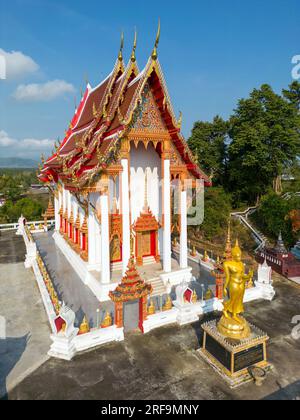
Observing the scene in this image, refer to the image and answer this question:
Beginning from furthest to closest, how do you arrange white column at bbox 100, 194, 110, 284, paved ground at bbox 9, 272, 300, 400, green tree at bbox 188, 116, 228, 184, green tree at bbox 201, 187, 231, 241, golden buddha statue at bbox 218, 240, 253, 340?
green tree at bbox 188, 116, 228, 184
green tree at bbox 201, 187, 231, 241
white column at bbox 100, 194, 110, 284
golden buddha statue at bbox 218, 240, 253, 340
paved ground at bbox 9, 272, 300, 400

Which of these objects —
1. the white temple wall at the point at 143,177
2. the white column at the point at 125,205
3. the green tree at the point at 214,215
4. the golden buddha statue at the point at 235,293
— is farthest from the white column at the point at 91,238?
the green tree at the point at 214,215

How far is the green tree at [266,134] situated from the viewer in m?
26.8

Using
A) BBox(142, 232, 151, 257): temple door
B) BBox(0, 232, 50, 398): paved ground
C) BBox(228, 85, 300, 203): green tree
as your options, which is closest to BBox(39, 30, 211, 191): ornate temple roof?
BBox(142, 232, 151, 257): temple door

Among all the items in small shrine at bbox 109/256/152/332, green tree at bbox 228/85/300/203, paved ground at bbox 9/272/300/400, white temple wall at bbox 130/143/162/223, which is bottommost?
paved ground at bbox 9/272/300/400

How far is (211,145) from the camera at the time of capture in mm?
34688

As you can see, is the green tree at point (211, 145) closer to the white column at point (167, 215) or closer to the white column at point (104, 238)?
the white column at point (167, 215)

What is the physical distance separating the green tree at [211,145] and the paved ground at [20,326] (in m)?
24.0

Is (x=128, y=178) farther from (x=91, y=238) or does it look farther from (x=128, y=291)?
(x=128, y=291)

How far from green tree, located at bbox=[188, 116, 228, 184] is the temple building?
20.0 m

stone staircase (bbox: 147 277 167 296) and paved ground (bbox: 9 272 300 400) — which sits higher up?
stone staircase (bbox: 147 277 167 296)

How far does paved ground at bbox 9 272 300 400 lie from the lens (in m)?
6.89

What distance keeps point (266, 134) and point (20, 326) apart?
25.1 meters

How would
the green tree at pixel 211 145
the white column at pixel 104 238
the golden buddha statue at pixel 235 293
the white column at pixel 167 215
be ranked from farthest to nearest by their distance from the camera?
1. the green tree at pixel 211 145
2. the white column at pixel 167 215
3. the white column at pixel 104 238
4. the golden buddha statue at pixel 235 293

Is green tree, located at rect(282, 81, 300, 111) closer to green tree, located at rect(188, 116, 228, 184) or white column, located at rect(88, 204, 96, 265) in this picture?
green tree, located at rect(188, 116, 228, 184)
